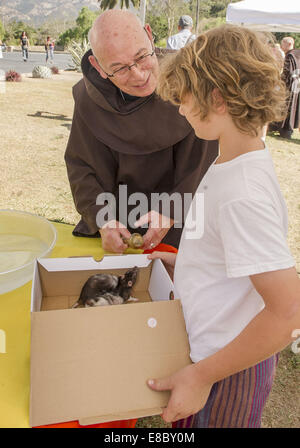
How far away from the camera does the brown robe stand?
1711mm

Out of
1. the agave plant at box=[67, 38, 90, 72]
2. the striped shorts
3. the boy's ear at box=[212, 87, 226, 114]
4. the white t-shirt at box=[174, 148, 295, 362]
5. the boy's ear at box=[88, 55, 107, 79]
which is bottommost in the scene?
the agave plant at box=[67, 38, 90, 72]

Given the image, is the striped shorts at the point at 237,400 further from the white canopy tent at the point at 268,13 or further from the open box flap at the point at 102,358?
the white canopy tent at the point at 268,13

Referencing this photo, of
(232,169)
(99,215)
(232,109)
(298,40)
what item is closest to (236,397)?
(232,169)

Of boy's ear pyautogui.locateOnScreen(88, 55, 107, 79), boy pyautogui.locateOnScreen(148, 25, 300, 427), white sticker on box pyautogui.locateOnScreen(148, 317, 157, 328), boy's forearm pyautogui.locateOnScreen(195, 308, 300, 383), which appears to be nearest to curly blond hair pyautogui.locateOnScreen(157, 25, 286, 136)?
boy pyautogui.locateOnScreen(148, 25, 300, 427)

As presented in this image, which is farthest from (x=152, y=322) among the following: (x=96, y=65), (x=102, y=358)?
(x=96, y=65)

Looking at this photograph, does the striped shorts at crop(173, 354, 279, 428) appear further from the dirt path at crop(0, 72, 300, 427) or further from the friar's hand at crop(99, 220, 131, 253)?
the dirt path at crop(0, 72, 300, 427)

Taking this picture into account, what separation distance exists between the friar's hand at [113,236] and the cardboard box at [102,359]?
2.21ft

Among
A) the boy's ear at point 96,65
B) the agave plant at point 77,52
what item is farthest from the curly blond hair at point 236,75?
the agave plant at point 77,52

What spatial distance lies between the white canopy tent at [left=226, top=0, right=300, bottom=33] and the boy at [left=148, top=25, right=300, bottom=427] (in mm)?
7218

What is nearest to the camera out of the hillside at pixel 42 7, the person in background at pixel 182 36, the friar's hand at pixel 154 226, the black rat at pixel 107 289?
the black rat at pixel 107 289

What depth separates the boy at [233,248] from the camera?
752mm

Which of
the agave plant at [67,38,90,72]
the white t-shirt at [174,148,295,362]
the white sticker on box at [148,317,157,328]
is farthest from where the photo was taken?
the agave plant at [67,38,90,72]

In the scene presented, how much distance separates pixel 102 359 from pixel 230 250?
18.3 inches

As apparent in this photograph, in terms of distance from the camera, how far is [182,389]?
901mm
